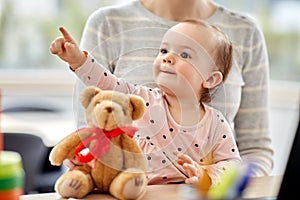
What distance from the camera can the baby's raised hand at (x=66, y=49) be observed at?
87cm

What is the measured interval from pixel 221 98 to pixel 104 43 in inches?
10.8

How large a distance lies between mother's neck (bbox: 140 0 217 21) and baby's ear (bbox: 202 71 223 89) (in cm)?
30

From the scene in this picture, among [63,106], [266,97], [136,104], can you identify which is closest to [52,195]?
[136,104]

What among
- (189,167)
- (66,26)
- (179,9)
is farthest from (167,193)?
(66,26)

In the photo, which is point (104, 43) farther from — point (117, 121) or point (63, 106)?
point (63, 106)

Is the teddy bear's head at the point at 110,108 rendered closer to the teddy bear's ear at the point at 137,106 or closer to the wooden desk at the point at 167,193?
the teddy bear's ear at the point at 137,106

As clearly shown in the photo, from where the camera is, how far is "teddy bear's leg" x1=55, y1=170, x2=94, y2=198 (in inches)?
33.6

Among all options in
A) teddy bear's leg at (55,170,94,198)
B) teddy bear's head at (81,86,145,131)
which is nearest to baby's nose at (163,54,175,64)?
teddy bear's head at (81,86,145,131)

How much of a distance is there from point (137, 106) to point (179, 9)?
19.8 inches

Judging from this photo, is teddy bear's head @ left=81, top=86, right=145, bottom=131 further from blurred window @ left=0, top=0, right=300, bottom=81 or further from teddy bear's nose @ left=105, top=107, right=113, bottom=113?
blurred window @ left=0, top=0, right=300, bottom=81

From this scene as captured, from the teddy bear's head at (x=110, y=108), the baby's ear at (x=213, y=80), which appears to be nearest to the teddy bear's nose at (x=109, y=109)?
the teddy bear's head at (x=110, y=108)

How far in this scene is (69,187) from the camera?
33.7 inches

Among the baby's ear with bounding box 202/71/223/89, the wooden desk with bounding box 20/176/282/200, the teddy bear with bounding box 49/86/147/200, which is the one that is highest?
the baby's ear with bounding box 202/71/223/89

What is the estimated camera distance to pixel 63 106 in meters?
2.87
